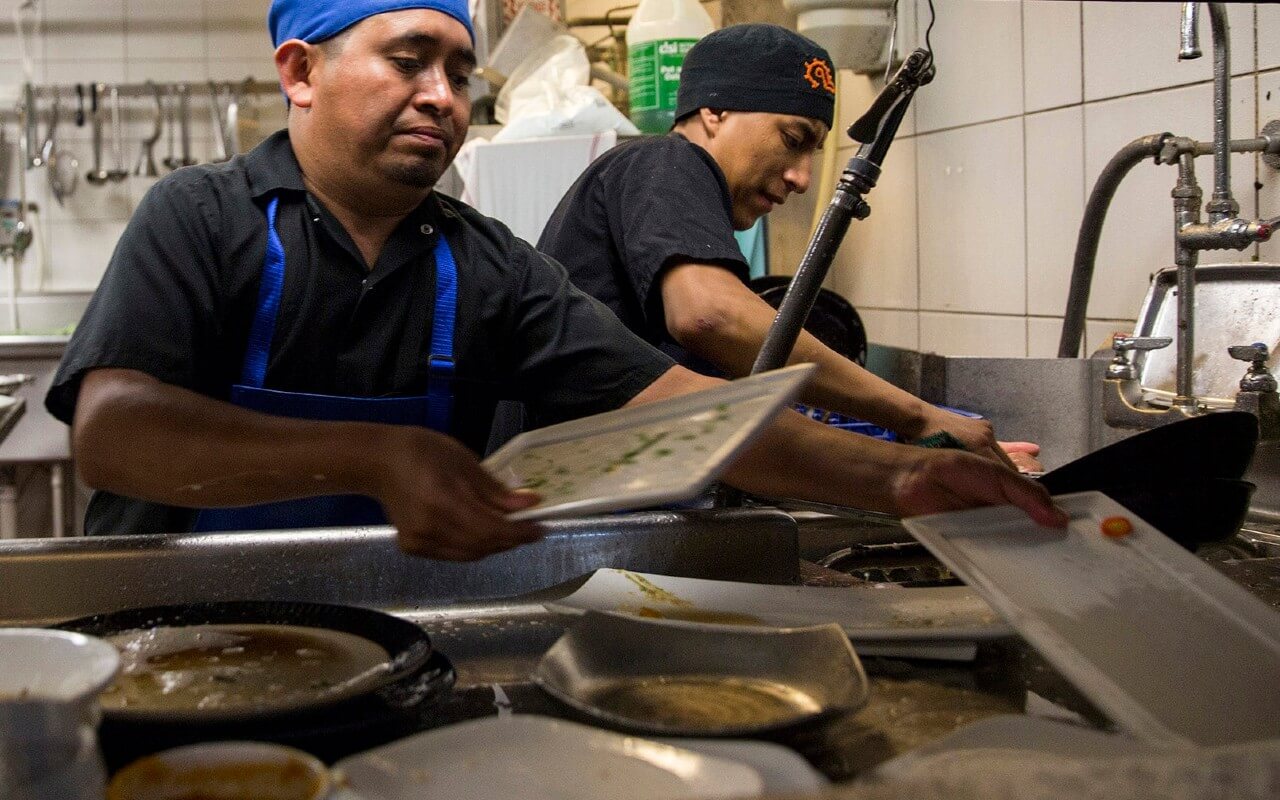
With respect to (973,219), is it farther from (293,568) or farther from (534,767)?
(534,767)

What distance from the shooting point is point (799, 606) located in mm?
1326

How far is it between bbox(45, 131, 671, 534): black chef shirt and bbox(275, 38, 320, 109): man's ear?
0.07 metres

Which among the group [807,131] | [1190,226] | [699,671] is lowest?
[699,671]

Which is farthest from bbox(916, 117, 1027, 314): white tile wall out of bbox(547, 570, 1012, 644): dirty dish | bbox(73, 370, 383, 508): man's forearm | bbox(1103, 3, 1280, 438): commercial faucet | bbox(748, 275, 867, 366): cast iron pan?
bbox(73, 370, 383, 508): man's forearm

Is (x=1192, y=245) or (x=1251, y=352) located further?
(x=1192, y=245)

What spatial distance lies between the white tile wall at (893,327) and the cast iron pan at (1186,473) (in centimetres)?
217

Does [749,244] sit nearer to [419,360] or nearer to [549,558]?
[419,360]

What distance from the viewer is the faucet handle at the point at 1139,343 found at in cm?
203

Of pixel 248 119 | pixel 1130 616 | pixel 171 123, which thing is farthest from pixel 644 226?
pixel 171 123

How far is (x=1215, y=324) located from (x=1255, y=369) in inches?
9.8

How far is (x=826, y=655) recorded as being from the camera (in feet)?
3.56

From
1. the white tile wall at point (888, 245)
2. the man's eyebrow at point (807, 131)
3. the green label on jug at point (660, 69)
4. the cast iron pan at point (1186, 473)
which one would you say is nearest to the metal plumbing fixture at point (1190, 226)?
the cast iron pan at point (1186, 473)

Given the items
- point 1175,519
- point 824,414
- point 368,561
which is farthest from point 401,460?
point 824,414

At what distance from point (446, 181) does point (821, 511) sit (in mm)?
2457
